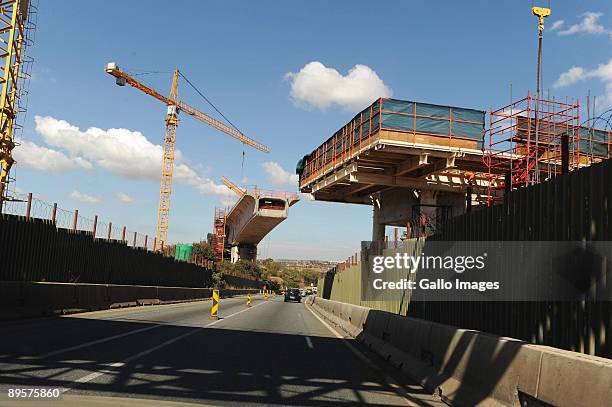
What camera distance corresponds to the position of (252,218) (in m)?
77.9

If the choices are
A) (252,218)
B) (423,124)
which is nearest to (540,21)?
(423,124)

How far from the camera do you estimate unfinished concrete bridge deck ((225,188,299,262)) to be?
75188 mm

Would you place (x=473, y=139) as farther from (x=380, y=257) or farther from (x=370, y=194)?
(x=370, y=194)

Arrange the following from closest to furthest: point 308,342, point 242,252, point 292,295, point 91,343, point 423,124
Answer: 1. point 91,343
2. point 308,342
3. point 423,124
4. point 292,295
5. point 242,252

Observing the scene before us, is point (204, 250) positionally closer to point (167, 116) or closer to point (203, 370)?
point (167, 116)

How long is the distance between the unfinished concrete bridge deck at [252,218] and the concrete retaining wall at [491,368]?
63427 millimetres

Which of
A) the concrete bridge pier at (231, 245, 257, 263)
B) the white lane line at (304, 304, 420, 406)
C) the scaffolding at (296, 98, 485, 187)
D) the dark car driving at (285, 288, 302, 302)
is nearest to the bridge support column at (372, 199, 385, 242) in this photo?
the scaffolding at (296, 98, 485, 187)

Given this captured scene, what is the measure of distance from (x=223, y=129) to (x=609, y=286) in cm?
13708

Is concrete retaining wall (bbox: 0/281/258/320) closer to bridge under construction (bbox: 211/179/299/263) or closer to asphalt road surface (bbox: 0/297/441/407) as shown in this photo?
asphalt road surface (bbox: 0/297/441/407)

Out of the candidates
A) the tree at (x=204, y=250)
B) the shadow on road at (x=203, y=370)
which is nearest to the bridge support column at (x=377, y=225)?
the shadow on road at (x=203, y=370)

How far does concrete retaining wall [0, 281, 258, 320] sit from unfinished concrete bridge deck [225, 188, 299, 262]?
44483 mm

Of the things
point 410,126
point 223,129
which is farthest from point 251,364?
point 223,129

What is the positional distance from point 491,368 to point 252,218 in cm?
7191

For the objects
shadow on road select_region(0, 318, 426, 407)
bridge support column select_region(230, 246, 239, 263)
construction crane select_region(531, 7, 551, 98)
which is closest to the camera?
shadow on road select_region(0, 318, 426, 407)
